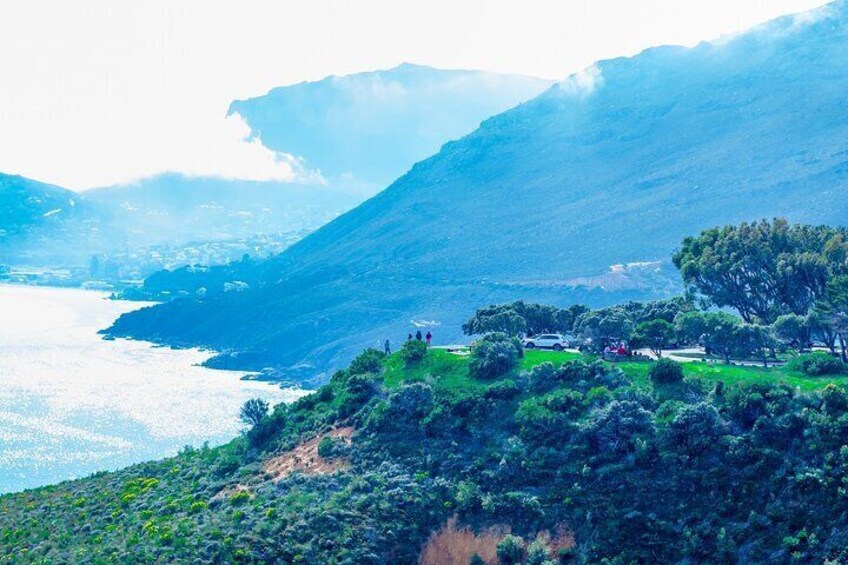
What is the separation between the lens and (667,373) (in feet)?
140

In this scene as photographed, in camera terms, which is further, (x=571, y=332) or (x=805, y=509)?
(x=571, y=332)

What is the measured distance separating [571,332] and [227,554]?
89.8ft

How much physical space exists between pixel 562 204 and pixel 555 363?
394 ft

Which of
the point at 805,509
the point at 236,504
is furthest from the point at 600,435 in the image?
the point at 236,504

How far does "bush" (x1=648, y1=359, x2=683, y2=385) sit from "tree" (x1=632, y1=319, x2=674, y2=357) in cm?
629

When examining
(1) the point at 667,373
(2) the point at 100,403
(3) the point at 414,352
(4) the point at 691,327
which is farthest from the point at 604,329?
(2) the point at 100,403

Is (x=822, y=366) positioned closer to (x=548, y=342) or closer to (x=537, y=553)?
(x=537, y=553)

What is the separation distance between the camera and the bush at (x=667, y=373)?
42.5 m

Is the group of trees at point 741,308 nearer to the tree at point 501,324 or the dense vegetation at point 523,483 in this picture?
the tree at point 501,324

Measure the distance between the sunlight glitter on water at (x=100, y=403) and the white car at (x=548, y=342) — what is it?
36976mm

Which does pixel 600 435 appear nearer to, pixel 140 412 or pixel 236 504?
pixel 236 504

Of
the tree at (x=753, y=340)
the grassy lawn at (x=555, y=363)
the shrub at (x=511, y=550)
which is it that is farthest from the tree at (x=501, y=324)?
the shrub at (x=511, y=550)

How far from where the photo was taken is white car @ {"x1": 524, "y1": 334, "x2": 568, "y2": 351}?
54.9 meters

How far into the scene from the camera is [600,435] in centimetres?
3991
